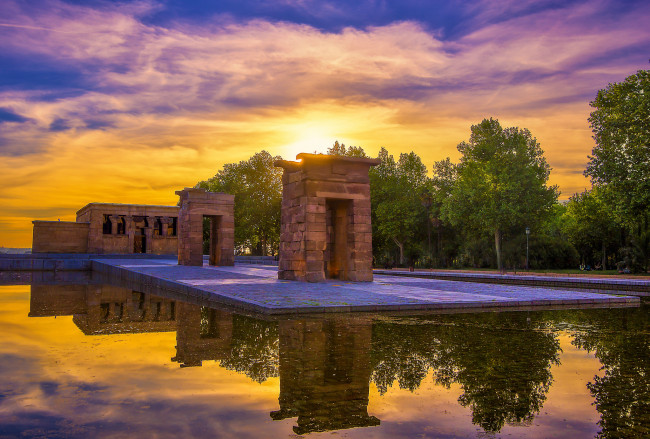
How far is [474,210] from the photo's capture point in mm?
43844

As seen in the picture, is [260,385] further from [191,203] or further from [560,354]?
[191,203]

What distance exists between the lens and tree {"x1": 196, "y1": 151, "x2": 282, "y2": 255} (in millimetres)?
60188

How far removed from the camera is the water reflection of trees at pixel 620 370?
3850 millimetres

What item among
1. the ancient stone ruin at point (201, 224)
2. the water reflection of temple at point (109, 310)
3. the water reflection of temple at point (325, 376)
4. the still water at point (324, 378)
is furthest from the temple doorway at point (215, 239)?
the water reflection of temple at point (325, 376)

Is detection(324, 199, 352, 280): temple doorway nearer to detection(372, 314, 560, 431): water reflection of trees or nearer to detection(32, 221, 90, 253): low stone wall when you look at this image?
detection(372, 314, 560, 431): water reflection of trees

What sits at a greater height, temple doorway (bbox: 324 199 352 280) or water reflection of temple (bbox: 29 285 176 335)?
temple doorway (bbox: 324 199 352 280)

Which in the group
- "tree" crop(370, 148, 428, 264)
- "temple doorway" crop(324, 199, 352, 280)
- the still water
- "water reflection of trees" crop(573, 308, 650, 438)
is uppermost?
"tree" crop(370, 148, 428, 264)

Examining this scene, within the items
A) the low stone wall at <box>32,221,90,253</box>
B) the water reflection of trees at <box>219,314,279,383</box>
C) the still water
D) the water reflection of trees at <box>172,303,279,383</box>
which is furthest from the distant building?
the water reflection of trees at <box>219,314,279,383</box>

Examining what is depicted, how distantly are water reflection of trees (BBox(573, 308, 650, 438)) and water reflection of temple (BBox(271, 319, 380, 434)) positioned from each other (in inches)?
71.8

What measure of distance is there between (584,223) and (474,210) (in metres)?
12.5

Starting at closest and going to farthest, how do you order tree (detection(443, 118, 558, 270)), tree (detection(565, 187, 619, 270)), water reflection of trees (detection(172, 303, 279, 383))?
water reflection of trees (detection(172, 303, 279, 383)) < tree (detection(443, 118, 558, 270)) < tree (detection(565, 187, 619, 270))

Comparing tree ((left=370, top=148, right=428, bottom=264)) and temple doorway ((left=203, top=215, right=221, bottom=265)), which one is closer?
temple doorway ((left=203, top=215, right=221, bottom=265))

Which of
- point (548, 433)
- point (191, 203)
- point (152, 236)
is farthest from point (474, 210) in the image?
point (548, 433)

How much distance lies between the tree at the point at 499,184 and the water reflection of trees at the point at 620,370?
3230 centimetres
